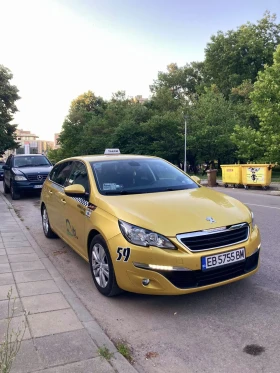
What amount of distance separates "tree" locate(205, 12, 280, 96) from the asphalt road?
1653 inches

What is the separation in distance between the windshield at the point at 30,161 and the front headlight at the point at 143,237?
35.6ft

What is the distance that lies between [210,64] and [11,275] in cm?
4611

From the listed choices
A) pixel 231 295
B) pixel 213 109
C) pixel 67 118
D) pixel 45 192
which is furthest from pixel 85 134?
pixel 231 295

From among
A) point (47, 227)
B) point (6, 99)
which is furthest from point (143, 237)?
point (6, 99)

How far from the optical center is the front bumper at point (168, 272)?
131 inches

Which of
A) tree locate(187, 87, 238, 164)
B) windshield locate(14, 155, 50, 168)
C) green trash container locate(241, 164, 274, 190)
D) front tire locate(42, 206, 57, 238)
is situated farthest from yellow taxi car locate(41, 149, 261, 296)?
tree locate(187, 87, 238, 164)

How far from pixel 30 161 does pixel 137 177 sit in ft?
32.9

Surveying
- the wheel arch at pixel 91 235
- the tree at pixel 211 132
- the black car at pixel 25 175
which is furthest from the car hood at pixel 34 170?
the tree at pixel 211 132

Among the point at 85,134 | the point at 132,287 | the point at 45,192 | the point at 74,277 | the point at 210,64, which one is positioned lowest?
the point at 74,277

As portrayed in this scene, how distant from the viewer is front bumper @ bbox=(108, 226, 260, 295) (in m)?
3.32

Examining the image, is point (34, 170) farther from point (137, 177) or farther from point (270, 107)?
point (270, 107)

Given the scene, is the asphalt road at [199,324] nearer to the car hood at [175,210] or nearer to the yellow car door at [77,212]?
the yellow car door at [77,212]

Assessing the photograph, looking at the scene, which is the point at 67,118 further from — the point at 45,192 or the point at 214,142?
the point at 45,192

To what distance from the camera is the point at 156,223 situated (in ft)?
11.4
